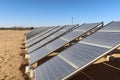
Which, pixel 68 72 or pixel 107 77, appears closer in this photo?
pixel 68 72

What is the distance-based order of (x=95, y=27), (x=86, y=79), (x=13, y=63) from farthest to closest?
(x=13, y=63) → (x=95, y=27) → (x=86, y=79)

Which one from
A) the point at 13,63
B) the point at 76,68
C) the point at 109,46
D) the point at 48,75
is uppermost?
the point at 109,46

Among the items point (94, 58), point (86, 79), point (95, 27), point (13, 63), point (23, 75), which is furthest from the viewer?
point (13, 63)

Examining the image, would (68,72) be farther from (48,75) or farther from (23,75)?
(23,75)

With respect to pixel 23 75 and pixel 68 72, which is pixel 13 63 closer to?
pixel 23 75

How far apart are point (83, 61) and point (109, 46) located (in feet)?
2.77

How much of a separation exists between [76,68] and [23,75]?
14.9 ft

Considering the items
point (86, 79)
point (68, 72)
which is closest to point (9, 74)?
point (86, 79)

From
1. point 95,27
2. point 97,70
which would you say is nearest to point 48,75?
point 97,70

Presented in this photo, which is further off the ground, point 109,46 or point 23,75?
point 109,46

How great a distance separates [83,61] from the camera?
6.30 m

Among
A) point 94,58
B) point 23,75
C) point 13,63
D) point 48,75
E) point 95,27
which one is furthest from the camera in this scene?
point 13,63

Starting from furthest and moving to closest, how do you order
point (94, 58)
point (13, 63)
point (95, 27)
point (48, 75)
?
point (13, 63) → point (95, 27) → point (48, 75) → point (94, 58)

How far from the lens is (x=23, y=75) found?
32.8 feet
